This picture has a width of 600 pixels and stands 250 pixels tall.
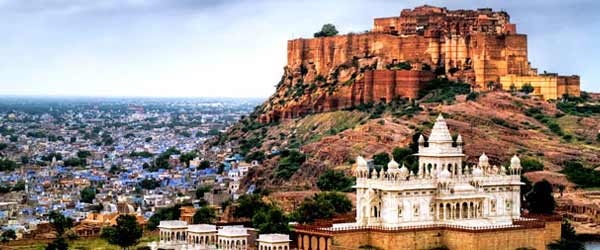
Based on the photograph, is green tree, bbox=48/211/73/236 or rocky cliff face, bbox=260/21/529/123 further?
rocky cliff face, bbox=260/21/529/123

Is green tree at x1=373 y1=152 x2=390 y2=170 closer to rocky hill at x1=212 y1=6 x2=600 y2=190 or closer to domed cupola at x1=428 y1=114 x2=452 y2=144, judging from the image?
rocky hill at x1=212 y1=6 x2=600 y2=190

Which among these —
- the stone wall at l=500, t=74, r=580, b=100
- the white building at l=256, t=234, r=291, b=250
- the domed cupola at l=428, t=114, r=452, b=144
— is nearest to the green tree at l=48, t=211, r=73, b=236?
the white building at l=256, t=234, r=291, b=250

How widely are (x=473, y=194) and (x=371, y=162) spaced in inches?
1113

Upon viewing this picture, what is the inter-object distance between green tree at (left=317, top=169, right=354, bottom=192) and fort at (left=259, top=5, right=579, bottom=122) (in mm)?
19364

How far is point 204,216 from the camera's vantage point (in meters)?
79.2

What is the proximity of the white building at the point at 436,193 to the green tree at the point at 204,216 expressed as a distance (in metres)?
18.3

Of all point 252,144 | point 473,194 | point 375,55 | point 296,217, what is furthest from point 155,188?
point 473,194

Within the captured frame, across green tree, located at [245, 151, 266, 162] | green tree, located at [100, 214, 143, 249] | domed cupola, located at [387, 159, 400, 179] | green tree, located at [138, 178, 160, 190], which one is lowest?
green tree, located at [138, 178, 160, 190]

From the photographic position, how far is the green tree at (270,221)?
222 ft

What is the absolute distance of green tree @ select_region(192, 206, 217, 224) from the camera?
79000mm

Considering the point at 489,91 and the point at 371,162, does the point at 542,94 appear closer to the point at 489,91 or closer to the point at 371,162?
the point at 489,91

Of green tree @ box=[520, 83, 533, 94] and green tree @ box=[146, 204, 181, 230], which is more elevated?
green tree @ box=[520, 83, 533, 94]

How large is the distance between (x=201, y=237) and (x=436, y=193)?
10.9m

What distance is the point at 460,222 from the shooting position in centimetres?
6125
